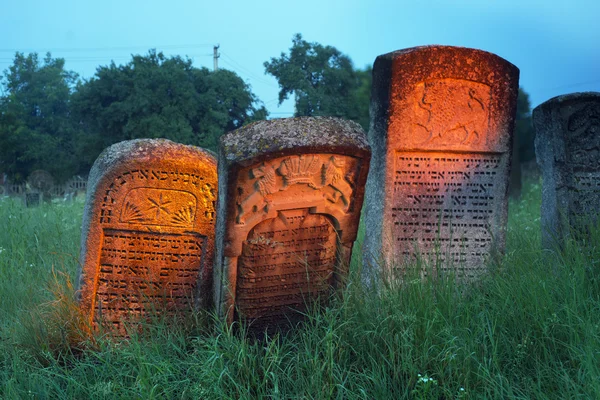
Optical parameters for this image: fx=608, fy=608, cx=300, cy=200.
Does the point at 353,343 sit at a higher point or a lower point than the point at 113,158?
lower

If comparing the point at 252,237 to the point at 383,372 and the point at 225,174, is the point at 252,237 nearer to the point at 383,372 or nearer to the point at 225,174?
the point at 225,174

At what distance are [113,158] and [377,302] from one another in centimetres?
226

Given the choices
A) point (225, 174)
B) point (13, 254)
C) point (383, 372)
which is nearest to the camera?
point (383, 372)

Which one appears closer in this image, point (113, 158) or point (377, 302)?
point (377, 302)

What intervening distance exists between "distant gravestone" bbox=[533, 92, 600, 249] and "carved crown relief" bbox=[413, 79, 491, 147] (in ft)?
3.07

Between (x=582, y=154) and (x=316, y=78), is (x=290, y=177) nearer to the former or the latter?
(x=582, y=154)

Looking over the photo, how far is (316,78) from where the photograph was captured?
103 ft

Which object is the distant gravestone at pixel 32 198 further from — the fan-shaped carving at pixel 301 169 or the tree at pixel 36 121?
the tree at pixel 36 121

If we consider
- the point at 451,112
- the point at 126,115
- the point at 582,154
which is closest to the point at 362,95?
the point at 126,115

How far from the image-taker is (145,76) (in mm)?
31484

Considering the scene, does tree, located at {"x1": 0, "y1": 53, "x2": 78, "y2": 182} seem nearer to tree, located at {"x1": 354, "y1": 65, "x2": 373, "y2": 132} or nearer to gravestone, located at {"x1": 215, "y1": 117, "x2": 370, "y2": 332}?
tree, located at {"x1": 354, "y1": 65, "x2": 373, "y2": 132}

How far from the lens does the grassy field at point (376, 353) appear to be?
3.33m

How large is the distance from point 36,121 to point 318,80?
1834 cm

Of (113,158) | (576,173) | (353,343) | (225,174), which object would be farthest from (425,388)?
(576,173)
